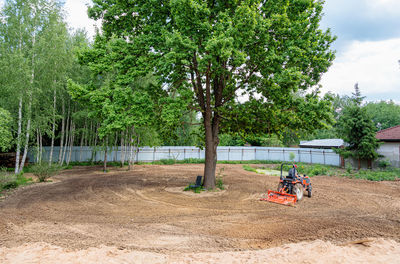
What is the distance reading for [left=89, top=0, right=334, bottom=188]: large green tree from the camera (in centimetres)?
903

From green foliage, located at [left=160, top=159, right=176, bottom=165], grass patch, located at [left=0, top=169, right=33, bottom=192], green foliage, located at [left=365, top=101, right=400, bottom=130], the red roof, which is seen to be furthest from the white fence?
green foliage, located at [left=365, top=101, right=400, bottom=130]

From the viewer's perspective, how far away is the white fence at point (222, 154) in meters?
24.4

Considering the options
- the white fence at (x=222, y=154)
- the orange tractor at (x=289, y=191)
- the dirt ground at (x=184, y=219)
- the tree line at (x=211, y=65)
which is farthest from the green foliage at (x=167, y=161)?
the orange tractor at (x=289, y=191)

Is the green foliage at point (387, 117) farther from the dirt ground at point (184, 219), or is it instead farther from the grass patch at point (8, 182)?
the grass patch at point (8, 182)

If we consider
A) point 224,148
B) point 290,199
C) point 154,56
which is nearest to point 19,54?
point 154,56

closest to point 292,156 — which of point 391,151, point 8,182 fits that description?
point 391,151

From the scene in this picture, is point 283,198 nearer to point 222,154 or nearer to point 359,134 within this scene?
point 359,134

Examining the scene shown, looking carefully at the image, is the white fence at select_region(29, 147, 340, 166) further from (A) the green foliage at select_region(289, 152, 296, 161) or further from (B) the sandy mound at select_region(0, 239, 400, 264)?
Answer: (B) the sandy mound at select_region(0, 239, 400, 264)

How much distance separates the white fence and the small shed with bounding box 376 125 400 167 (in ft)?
14.9

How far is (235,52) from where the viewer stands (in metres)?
8.86

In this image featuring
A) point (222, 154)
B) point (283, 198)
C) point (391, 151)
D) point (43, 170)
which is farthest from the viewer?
point (222, 154)

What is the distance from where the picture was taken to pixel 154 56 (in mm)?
10062

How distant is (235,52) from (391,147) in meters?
18.0

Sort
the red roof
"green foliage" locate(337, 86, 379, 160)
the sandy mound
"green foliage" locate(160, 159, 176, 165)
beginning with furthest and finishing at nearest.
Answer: "green foliage" locate(160, 159, 176, 165) → the red roof → "green foliage" locate(337, 86, 379, 160) → the sandy mound
